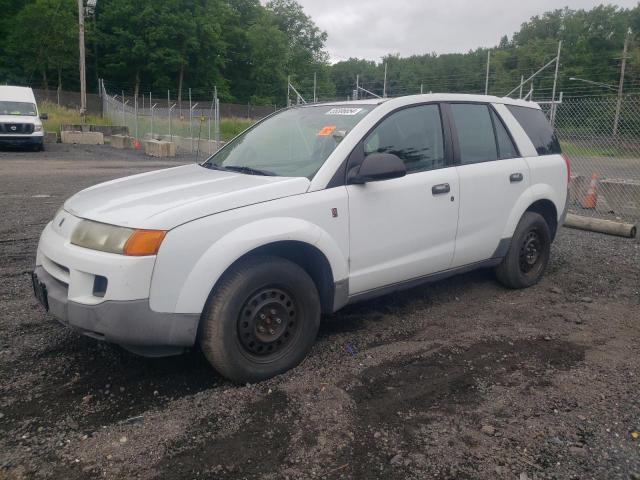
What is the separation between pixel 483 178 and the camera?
479 centimetres

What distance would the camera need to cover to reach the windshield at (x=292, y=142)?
403cm

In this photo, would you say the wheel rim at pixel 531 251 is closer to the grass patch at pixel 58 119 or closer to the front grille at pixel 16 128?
the front grille at pixel 16 128

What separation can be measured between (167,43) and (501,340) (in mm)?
62641

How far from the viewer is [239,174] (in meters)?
4.10

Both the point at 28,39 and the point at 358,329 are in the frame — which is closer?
the point at 358,329

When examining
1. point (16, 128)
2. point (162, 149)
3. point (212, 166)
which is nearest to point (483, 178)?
point (212, 166)

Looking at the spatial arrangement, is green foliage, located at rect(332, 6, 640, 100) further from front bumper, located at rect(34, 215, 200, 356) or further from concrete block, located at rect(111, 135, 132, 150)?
front bumper, located at rect(34, 215, 200, 356)

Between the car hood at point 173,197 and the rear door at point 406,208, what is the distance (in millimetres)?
545

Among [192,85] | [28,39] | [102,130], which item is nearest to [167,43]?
[192,85]

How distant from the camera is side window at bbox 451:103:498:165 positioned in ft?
15.7

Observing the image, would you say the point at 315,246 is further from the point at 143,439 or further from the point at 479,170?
the point at 479,170

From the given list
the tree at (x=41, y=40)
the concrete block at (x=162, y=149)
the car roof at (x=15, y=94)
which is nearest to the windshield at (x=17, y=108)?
the car roof at (x=15, y=94)

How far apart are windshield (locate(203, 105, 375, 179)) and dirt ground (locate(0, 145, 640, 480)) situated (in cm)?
134

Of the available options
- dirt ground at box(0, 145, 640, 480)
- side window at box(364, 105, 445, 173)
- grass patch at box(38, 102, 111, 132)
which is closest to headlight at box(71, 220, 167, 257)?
dirt ground at box(0, 145, 640, 480)
